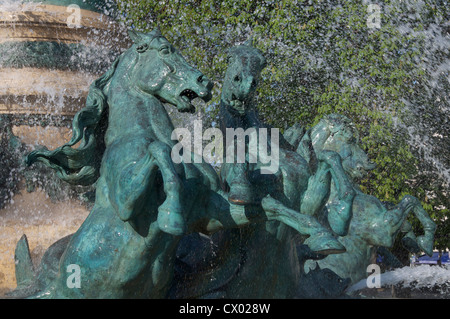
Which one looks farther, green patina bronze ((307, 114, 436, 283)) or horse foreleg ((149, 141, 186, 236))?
green patina bronze ((307, 114, 436, 283))

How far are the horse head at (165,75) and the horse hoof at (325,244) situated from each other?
0.83 m

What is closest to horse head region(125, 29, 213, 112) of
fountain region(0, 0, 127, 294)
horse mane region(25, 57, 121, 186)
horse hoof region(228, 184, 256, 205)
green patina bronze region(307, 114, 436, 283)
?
horse mane region(25, 57, 121, 186)

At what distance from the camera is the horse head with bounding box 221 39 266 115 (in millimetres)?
3629

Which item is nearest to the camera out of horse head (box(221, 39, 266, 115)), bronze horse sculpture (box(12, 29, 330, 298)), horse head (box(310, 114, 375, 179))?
bronze horse sculpture (box(12, 29, 330, 298))

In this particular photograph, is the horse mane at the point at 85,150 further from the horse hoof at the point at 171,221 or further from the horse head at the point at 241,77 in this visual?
the horse hoof at the point at 171,221

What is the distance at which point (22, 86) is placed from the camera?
492 cm

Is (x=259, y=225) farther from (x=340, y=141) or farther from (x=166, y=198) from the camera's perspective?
(x=340, y=141)

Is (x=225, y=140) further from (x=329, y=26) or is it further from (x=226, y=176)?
(x=329, y=26)

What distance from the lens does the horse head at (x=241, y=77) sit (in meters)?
3.63

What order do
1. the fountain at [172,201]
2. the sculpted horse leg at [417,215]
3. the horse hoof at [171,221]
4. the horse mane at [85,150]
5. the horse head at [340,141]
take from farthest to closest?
the horse head at [340,141]
the sculpted horse leg at [417,215]
the horse mane at [85,150]
the fountain at [172,201]
the horse hoof at [171,221]

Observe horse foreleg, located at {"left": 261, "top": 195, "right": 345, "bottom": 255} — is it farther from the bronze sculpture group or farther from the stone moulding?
the stone moulding

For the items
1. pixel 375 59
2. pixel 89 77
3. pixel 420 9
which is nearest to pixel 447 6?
pixel 420 9

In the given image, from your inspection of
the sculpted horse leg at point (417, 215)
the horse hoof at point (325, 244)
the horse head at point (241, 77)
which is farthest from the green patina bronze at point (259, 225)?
the sculpted horse leg at point (417, 215)

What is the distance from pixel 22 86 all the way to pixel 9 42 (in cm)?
33
